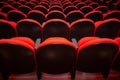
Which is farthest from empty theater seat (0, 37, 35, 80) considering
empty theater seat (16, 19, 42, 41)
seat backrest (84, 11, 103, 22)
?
seat backrest (84, 11, 103, 22)

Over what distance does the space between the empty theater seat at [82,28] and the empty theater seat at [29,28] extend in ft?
1.84

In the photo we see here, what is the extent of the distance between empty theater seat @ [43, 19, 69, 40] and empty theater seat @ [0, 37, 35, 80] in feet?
2.66

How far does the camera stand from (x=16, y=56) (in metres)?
1.38

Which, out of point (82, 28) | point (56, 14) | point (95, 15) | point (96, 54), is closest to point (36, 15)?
point (56, 14)

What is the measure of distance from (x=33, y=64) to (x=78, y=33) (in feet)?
3.71

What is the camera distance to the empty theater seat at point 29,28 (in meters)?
2.18

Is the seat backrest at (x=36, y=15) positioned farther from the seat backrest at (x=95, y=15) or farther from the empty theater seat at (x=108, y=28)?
the empty theater seat at (x=108, y=28)

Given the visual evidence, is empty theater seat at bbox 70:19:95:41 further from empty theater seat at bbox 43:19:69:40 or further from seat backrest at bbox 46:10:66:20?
seat backrest at bbox 46:10:66:20

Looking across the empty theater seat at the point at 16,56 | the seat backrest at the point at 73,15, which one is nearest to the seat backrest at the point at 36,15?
the seat backrest at the point at 73,15

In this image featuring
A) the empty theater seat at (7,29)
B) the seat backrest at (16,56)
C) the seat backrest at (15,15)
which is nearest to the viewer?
the seat backrest at (16,56)

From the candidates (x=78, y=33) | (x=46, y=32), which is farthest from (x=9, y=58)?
(x=78, y=33)

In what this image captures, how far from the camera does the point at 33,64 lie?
4.98 ft

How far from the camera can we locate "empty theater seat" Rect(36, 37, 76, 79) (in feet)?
4.22

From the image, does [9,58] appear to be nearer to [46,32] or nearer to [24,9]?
[46,32]
